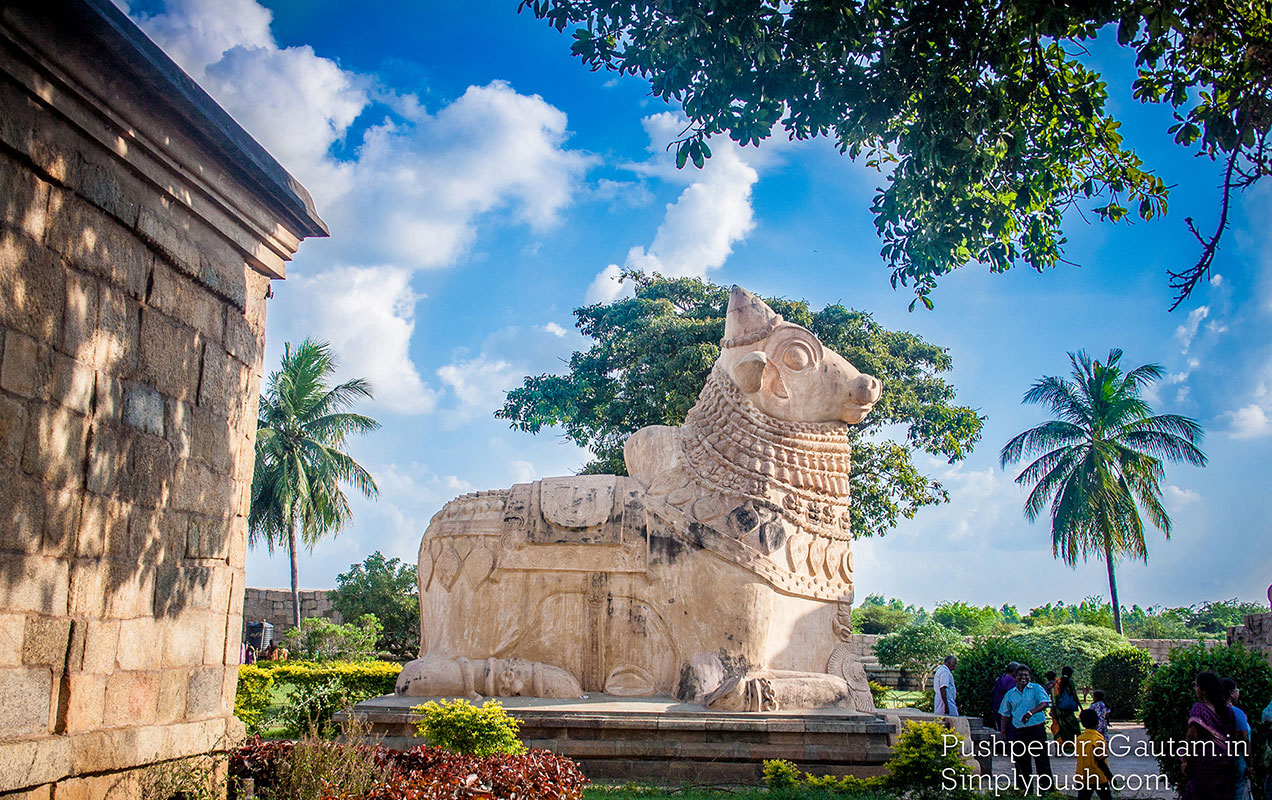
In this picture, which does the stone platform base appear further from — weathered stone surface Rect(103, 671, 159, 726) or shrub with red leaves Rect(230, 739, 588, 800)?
weathered stone surface Rect(103, 671, 159, 726)

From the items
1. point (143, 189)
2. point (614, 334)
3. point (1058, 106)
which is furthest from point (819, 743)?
point (614, 334)

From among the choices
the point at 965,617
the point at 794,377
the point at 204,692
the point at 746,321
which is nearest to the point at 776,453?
the point at 794,377

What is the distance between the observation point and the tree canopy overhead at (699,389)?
49.8 ft

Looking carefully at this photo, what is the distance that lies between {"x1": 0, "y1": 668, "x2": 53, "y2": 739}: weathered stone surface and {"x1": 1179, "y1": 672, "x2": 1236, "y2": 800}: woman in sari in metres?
5.78

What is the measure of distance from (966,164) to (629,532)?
3476 millimetres

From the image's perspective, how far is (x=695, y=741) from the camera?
594cm

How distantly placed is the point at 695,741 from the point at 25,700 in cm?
392

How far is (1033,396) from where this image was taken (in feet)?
74.6

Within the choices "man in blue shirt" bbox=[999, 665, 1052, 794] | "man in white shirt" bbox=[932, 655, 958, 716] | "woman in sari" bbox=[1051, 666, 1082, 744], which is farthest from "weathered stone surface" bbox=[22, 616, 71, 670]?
"man in white shirt" bbox=[932, 655, 958, 716]

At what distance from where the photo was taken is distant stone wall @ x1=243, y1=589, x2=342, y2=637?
21.1 meters

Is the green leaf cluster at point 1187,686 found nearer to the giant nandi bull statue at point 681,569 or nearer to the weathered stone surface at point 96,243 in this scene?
the giant nandi bull statue at point 681,569

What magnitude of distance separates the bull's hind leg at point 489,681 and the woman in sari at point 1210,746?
389 cm

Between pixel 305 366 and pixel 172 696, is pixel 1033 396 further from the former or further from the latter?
pixel 172 696

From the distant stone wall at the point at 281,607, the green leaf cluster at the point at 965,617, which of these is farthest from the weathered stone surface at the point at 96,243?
the green leaf cluster at the point at 965,617
